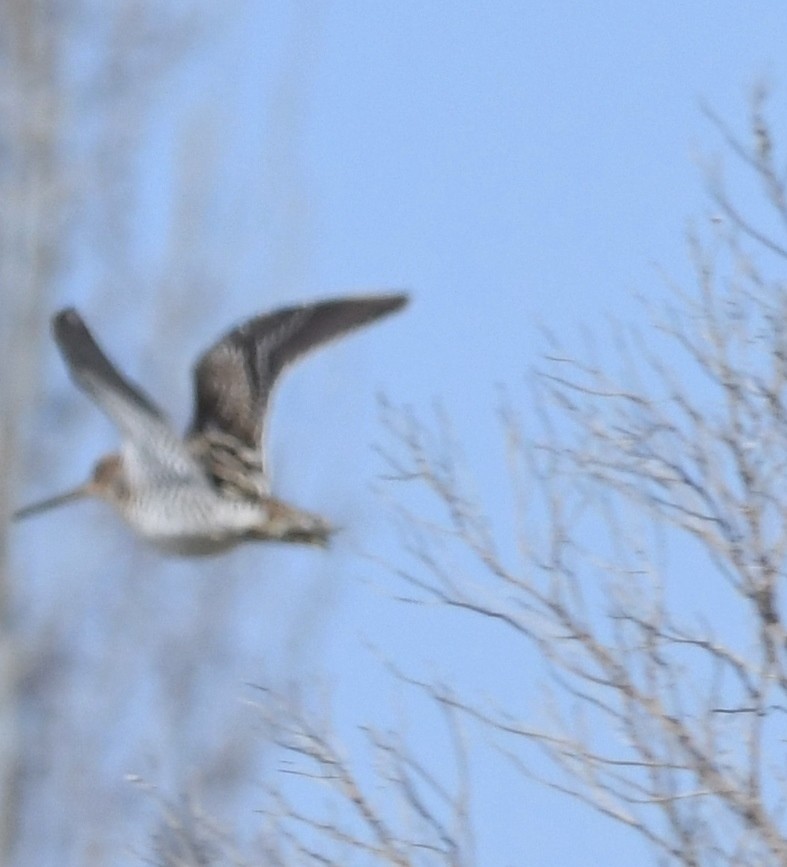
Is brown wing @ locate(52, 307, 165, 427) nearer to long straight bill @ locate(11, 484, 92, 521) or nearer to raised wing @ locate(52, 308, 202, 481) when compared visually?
raised wing @ locate(52, 308, 202, 481)

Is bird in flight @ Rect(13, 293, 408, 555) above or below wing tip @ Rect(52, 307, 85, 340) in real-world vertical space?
below

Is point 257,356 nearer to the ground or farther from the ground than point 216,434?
farther from the ground

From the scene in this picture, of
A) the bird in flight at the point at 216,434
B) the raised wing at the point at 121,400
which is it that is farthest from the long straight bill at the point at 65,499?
the raised wing at the point at 121,400

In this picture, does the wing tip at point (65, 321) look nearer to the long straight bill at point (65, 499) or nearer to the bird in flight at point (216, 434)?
the bird in flight at point (216, 434)

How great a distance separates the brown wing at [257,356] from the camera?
592 centimetres

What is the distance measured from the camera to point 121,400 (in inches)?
215

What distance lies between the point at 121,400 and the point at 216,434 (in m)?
0.46

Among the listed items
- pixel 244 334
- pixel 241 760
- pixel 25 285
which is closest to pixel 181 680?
pixel 241 760

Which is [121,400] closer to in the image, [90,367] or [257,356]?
[90,367]

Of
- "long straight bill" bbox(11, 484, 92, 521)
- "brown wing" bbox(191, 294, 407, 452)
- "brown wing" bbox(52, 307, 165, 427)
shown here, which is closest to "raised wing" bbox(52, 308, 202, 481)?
"brown wing" bbox(52, 307, 165, 427)

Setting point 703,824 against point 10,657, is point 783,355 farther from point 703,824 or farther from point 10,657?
point 10,657

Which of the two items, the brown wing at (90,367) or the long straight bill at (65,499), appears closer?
the brown wing at (90,367)

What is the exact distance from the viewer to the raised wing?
213 inches

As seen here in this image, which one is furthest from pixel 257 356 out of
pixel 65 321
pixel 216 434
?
pixel 65 321
